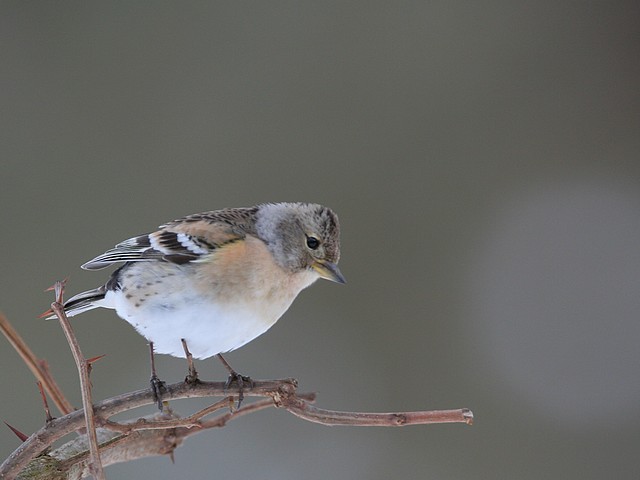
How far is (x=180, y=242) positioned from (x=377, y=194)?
151 centimetres

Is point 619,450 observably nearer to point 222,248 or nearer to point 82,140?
point 222,248

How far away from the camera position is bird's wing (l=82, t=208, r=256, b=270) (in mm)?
1429

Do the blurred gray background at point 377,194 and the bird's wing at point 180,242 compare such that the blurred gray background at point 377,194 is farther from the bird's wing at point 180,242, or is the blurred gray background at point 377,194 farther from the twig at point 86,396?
the twig at point 86,396

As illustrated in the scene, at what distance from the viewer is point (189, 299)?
133 cm

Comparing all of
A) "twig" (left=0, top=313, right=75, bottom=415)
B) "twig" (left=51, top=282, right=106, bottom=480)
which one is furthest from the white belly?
"twig" (left=51, top=282, right=106, bottom=480)

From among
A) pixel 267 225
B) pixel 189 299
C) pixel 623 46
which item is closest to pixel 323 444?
pixel 267 225

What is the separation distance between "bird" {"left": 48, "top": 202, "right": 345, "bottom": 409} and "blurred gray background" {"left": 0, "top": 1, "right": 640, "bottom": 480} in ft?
3.13

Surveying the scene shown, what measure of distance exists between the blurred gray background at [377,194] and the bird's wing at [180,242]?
3.12ft


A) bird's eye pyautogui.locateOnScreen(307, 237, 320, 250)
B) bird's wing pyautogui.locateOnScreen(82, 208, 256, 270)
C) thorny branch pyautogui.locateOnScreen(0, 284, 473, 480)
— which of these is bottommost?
thorny branch pyautogui.locateOnScreen(0, 284, 473, 480)

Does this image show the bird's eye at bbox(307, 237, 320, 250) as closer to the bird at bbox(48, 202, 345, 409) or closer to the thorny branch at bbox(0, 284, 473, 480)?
the bird at bbox(48, 202, 345, 409)

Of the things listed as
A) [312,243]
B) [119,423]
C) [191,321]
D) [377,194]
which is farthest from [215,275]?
[377,194]

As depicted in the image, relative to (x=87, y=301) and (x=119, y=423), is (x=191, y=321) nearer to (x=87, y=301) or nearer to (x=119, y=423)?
(x=87, y=301)

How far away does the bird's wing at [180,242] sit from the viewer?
1429 mm

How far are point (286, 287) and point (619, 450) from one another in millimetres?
2000
